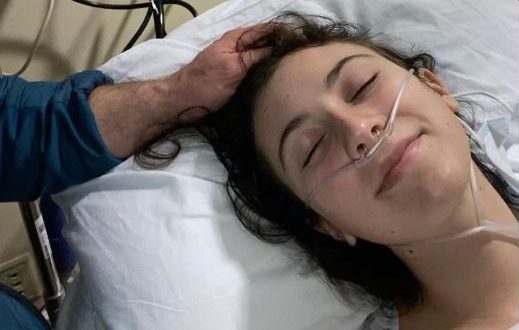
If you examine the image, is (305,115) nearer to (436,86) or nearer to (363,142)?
(363,142)

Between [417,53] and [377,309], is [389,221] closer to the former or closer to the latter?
[377,309]

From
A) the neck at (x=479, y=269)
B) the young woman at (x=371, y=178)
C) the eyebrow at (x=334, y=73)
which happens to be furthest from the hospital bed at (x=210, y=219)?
the eyebrow at (x=334, y=73)

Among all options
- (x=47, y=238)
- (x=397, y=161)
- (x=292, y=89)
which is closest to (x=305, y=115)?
(x=292, y=89)

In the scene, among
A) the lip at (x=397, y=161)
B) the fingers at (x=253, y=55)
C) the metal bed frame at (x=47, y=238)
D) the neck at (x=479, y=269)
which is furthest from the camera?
the metal bed frame at (x=47, y=238)

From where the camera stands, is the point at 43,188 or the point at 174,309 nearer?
the point at 174,309

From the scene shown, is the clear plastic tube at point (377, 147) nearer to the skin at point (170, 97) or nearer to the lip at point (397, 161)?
the lip at point (397, 161)

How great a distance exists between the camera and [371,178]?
1.00 meters

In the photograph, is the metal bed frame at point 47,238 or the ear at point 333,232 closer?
the ear at point 333,232

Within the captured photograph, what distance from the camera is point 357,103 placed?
3.43 ft

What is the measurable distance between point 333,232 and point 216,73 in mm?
329

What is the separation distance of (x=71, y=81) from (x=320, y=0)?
0.51 metres

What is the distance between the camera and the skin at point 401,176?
1.00m

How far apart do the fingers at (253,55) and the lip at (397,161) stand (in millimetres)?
323

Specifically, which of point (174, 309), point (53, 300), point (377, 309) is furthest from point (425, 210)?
point (53, 300)
